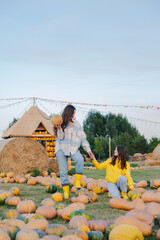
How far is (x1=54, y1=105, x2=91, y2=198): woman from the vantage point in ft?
15.6

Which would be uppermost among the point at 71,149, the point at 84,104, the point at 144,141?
the point at 84,104

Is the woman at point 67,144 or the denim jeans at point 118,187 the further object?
the woman at point 67,144

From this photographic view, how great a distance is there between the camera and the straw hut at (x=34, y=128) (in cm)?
1625

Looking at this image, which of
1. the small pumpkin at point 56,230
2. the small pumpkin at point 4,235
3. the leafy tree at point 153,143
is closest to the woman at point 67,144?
the small pumpkin at point 56,230

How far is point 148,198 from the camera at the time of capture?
3.96 meters

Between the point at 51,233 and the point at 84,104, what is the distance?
46.7 feet

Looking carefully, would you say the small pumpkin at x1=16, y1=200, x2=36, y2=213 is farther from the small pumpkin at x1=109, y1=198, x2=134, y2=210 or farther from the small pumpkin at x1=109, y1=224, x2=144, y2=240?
the small pumpkin at x1=109, y1=224, x2=144, y2=240

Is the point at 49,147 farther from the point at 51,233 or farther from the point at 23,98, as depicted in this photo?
the point at 51,233

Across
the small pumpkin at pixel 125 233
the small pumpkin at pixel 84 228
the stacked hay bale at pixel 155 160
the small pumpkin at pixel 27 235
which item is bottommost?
the stacked hay bale at pixel 155 160

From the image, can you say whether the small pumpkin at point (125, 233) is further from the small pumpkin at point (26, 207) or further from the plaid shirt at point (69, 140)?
the plaid shirt at point (69, 140)

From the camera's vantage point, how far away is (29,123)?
16.6m

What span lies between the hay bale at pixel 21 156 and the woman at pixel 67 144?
15.5 feet

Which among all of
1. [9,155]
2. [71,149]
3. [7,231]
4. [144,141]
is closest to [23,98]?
[9,155]

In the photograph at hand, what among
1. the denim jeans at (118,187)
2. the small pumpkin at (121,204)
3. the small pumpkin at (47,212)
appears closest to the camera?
the small pumpkin at (47,212)
